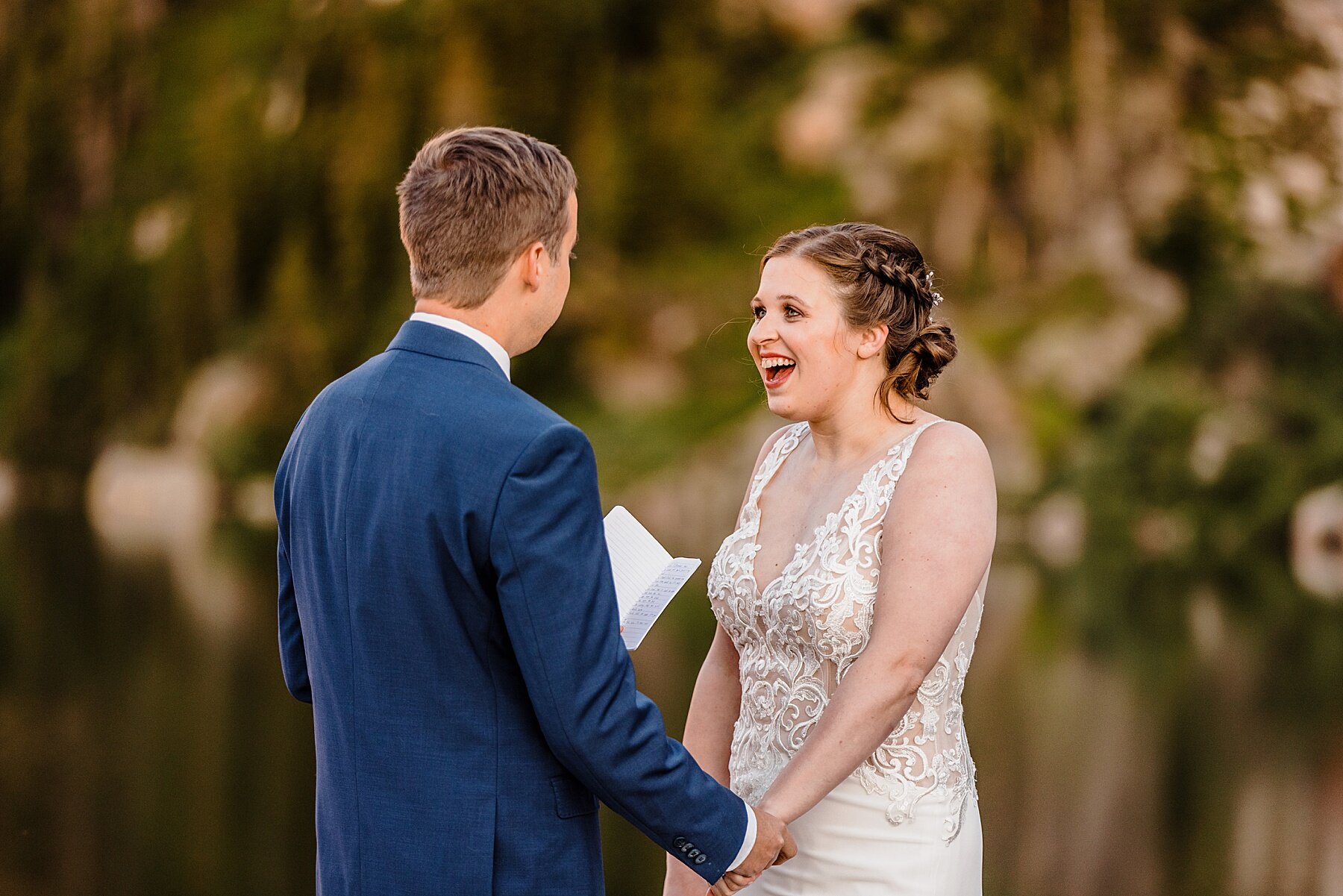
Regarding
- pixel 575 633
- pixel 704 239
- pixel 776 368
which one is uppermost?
pixel 704 239

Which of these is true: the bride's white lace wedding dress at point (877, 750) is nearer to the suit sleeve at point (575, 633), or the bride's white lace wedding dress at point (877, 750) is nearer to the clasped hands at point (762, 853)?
the clasped hands at point (762, 853)

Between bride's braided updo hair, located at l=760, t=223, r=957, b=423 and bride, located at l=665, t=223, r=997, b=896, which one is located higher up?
bride's braided updo hair, located at l=760, t=223, r=957, b=423

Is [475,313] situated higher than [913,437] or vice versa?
[475,313]

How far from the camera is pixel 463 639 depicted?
151 cm

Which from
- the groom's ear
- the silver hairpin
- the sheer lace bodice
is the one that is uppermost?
the silver hairpin

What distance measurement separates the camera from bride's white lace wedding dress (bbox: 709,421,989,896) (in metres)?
1.97

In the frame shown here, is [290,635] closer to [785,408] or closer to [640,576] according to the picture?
[640,576]

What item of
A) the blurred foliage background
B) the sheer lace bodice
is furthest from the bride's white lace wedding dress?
the blurred foliage background

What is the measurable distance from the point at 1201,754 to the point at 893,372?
522cm

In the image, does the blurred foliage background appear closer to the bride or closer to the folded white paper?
the bride

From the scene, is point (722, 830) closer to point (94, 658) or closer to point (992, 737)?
point (992, 737)

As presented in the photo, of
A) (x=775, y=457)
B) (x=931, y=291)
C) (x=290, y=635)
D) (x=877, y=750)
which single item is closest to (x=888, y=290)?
(x=931, y=291)

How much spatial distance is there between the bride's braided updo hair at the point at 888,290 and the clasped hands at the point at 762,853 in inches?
26.3

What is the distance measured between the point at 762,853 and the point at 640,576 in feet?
1.36
